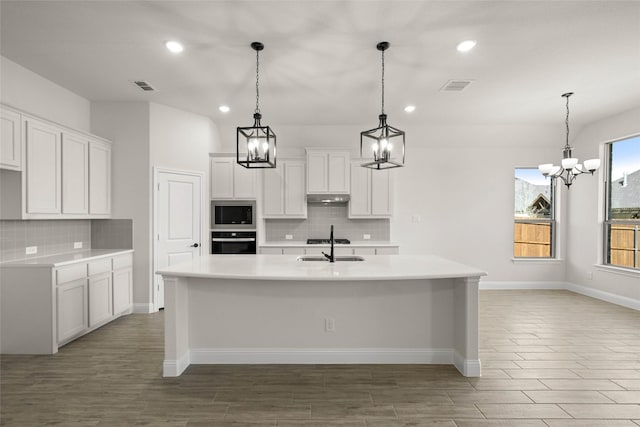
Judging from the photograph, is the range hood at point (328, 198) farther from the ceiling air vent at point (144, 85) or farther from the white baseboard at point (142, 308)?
the white baseboard at point (142, 308)

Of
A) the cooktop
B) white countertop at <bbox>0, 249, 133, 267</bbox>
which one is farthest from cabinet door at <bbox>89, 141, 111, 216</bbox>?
the cooktop

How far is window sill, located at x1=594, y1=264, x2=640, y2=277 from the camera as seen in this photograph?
509cm

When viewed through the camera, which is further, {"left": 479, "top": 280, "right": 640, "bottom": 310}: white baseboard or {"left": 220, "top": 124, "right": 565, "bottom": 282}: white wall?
{"left": 220, "top": 124, "right": 565, "bottom": 282}: white wall

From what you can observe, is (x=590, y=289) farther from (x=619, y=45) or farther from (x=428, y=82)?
(x=428, y=82)

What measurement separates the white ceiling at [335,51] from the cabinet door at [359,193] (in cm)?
125

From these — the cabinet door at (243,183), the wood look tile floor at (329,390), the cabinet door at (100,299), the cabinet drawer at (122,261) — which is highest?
the cabinet door at (243,183)

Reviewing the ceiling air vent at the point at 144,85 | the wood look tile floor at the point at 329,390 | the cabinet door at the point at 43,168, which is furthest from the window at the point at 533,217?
the cabinet door at the point at 43,168

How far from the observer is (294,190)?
593cm

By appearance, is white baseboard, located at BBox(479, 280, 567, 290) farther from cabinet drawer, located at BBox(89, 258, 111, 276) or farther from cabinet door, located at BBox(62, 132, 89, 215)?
cabinet door, located at BBox(62, 132, 89, 215)

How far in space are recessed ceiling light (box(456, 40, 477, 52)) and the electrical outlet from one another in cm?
278

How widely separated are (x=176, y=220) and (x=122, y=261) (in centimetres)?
92

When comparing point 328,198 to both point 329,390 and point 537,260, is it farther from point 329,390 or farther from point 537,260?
point 537,260

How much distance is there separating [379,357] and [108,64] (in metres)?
4.02

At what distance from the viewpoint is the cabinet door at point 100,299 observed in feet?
12.9
